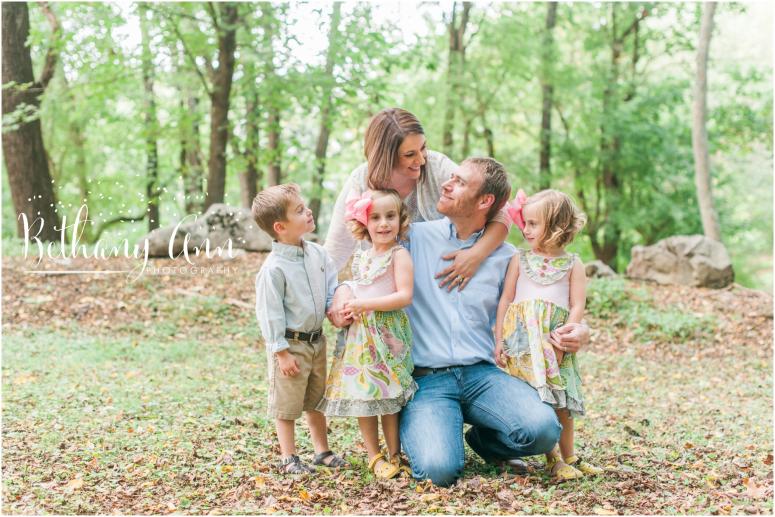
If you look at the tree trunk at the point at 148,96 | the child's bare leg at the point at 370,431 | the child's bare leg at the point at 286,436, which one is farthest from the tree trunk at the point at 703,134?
the child's bare leg at the point at 286,436

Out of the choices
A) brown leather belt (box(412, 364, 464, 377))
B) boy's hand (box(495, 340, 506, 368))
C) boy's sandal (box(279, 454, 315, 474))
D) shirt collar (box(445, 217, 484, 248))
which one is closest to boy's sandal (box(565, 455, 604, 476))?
boy's hand (box(495, 340, 506, 368))

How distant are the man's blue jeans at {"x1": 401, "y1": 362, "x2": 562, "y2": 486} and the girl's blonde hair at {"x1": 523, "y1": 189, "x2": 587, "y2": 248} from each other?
2.45 ft

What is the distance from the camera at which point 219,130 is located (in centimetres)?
1236

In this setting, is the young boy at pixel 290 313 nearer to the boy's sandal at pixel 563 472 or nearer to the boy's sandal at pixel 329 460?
the boy's sandal at pixel 329 460

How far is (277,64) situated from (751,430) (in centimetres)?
892

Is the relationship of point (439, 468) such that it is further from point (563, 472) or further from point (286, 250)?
point (286, 250)

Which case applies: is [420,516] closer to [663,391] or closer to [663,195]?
[663,391]

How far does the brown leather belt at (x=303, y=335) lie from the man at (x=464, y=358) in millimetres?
516

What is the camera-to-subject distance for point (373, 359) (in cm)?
370

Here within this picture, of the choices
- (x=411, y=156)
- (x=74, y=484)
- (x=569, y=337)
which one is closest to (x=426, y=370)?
(x=569, y=337)

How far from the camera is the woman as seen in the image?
3.88 meters

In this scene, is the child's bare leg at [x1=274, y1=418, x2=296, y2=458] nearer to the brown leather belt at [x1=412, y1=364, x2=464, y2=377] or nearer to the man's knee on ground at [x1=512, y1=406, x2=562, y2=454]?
the brown leather belt at [x1=412, y1=364, x2=464, y2=377]

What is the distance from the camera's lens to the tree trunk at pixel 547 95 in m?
15.0

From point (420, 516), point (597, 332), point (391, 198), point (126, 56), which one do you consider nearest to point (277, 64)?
Result: point (126, 56)
